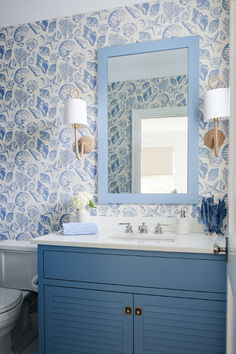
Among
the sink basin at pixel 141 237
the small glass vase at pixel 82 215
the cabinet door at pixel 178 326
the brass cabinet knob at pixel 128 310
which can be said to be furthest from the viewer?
the small glass vase at pixel 82 215

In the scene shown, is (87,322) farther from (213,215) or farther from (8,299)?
(213,215)

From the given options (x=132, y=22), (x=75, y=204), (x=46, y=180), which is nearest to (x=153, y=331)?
(x=75, y=204)

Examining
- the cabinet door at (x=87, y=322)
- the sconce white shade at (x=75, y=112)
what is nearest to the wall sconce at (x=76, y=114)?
the sconce white shade at (x=75, y=112)

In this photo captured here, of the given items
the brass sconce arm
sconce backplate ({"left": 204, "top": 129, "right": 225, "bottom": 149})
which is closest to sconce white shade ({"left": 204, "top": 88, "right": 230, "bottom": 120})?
sconce backplate ({"left": 204, "top": 129, "right": 225, "bottom": 149})

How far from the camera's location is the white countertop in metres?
1.39

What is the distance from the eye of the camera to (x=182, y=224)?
1754 mm

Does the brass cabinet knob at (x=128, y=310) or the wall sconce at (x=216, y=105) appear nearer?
the brass cabinet knob at (x=128, y=310)

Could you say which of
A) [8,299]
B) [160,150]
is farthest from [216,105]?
[8,299]

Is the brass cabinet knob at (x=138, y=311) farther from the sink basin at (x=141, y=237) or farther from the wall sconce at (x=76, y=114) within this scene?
the wall sconce at (x=76, y=114)

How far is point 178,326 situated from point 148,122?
4.29 ft

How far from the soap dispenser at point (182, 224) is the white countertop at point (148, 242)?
0.04 meters

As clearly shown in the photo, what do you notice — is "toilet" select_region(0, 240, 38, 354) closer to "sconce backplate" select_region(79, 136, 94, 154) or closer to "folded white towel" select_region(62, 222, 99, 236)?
"folded white towel" select_region(62, 222, 99, 236)

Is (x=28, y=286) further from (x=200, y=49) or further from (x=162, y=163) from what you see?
(x=200, y=49)

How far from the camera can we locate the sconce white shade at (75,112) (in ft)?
6.26
